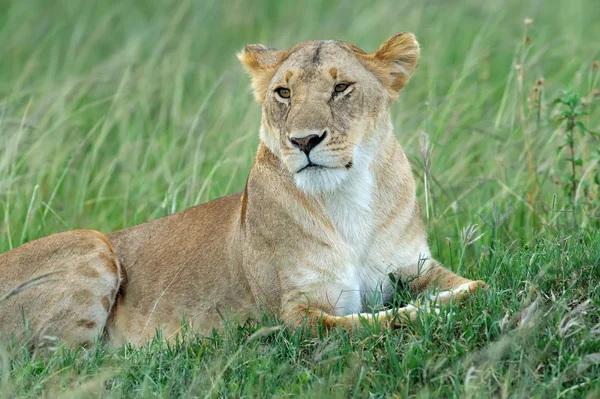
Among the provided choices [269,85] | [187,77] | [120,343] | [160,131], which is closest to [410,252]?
[269,85]

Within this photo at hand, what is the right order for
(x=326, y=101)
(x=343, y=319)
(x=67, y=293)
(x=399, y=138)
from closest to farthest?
(x=343, y=319) → (x=326, y=101) → (x=67, y=293) → (x=399, y=138)

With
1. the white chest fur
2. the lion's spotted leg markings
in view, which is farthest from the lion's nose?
the lion's spotted leg markings

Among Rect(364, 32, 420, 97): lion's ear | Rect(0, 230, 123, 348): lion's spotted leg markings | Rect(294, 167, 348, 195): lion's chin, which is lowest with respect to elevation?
Rect(0, 230, 123, 348): lion's spotted leg markings

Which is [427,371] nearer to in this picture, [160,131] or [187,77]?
[160,131]

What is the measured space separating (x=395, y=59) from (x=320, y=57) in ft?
1.27

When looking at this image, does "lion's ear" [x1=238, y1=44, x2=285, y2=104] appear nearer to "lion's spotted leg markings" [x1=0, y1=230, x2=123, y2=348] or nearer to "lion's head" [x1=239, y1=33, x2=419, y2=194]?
"lion's head" [x1=239, y1=33, x2=419, y2=194]

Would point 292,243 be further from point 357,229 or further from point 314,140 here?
point 314,140

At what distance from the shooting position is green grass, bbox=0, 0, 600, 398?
3471 millimetres

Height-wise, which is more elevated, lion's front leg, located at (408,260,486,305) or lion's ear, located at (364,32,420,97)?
lion's ear, located at (364,32,420,97)

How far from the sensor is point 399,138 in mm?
6656

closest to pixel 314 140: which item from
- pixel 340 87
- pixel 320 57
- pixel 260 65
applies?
pixel 340 87

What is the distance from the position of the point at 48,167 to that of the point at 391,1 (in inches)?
159

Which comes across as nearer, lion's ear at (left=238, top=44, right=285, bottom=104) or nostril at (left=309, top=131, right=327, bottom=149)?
nostril at (left=309, top=131, right=327, bottom=149)

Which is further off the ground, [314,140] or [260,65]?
[260,65]
